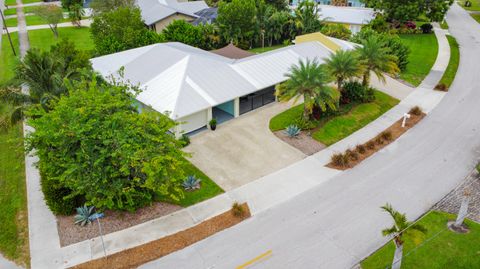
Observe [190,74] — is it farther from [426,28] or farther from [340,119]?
[426,28]

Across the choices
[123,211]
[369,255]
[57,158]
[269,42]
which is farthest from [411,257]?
[269,42]

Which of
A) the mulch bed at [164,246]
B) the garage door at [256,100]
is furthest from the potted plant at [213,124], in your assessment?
the mulch bed at [164,246]

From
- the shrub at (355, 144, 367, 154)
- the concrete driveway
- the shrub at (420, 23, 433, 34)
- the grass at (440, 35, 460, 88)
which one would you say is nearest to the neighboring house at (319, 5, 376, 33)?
the shrub at (420, 23, 433, 34)

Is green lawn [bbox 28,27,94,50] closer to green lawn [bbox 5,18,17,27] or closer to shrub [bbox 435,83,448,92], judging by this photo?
green lawn [bbox 5,18,17,27]

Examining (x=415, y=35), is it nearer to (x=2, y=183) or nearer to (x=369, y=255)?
(x=369, y=255)

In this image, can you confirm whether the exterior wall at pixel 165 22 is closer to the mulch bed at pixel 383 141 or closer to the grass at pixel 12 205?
the grass at pixel 12 205

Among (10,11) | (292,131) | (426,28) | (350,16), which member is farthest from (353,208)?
(10,11)
